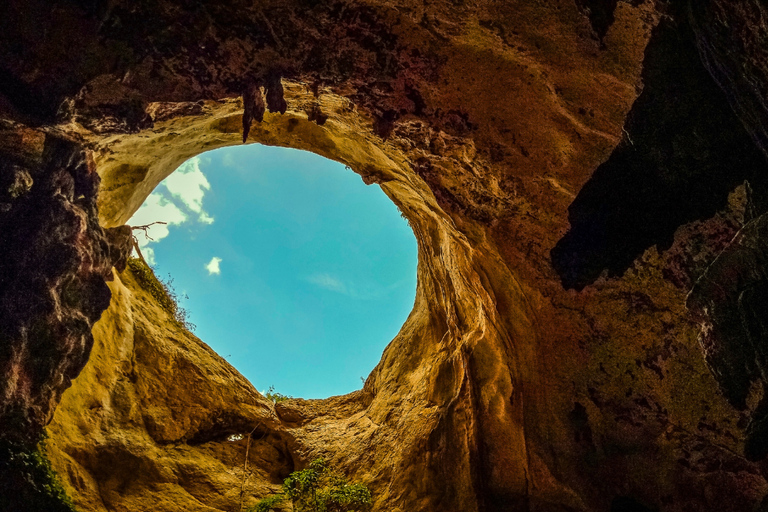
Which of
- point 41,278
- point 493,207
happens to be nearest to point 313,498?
point 41,278

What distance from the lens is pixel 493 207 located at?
7648mm

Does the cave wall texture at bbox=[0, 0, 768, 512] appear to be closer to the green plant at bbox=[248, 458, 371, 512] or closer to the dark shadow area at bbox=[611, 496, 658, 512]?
the dark shadow area at bbox=[611, 496, 658, 512]

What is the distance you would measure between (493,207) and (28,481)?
306 inches

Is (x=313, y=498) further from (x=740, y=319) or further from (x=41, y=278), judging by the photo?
(x=740, y=319)

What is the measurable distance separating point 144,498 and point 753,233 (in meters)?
9.80

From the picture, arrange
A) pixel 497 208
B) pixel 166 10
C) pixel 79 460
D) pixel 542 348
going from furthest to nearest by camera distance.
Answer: pixel 542 348
pixel 497 208
pixel 79 460
pixel 166 10

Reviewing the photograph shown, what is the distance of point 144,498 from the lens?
7.59 m

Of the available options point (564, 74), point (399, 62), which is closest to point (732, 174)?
point (564, 74)

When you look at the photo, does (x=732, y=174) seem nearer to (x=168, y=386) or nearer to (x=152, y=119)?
(x=152, y=119)

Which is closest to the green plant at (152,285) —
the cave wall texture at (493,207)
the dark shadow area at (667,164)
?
the cave wall texture at (493,207)

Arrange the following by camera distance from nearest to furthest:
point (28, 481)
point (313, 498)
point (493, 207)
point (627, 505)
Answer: point (28, 481) → point (627, 505) → point (493, 207) → point (313, 498)

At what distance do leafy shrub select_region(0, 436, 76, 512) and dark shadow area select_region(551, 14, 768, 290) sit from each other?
27.6ft

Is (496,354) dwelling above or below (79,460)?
above

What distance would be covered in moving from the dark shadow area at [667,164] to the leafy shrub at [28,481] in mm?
8422
